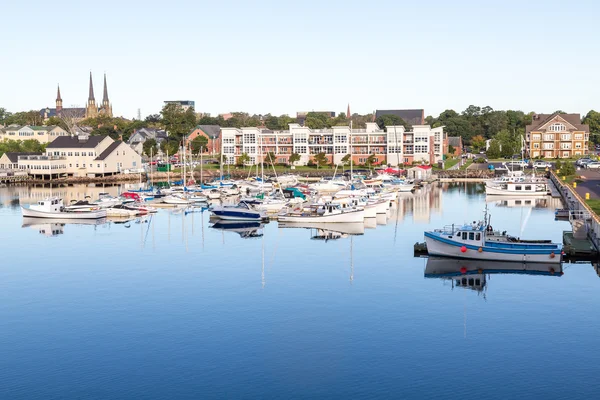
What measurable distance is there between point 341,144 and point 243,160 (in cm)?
1957

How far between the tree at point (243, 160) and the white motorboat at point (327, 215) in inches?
2758

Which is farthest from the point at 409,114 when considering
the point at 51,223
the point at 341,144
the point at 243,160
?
the point at 51,223

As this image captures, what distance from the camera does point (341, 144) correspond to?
139 metres

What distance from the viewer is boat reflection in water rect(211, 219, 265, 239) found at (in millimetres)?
64000

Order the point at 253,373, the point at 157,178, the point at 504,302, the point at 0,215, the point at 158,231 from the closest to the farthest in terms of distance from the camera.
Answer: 1. the point at 253,373
2. the point at 504,302
3. the point at 158,231
4. the point at 0,215
5. the point at 157,178

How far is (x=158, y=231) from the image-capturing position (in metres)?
65.9

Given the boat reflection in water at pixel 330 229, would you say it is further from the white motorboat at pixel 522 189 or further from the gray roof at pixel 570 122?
the gray roof at pixel 570 122

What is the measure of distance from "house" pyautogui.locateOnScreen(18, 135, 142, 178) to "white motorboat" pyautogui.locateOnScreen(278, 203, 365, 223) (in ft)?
232

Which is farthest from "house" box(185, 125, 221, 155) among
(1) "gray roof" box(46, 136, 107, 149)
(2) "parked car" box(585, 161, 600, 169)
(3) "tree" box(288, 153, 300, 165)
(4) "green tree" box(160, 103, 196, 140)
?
(2) "parked car" box(585, 161, 600, 169)

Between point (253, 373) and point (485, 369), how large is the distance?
9532 millimetres

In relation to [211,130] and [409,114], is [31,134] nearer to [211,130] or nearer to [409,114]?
[211,130]

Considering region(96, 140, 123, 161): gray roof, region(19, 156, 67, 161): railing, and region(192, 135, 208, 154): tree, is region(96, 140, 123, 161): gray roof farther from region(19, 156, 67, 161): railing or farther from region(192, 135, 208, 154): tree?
region(192, 135, 208, 154): tree

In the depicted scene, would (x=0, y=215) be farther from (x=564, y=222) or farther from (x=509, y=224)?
(x=564, y=222)

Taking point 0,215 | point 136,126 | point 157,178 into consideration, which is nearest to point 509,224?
point 0,215
